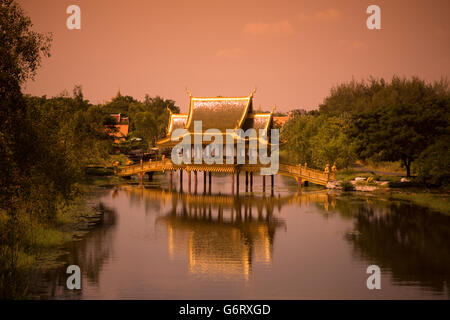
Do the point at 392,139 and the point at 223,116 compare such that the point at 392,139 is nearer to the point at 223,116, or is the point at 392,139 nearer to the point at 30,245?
the point at 223,116

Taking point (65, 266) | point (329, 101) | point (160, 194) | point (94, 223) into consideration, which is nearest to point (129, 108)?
point (329, 101)

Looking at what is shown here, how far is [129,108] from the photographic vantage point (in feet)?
381

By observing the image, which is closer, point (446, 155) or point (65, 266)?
point (65, 266)

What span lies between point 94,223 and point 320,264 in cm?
1577

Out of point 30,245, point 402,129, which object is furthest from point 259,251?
point 402,129

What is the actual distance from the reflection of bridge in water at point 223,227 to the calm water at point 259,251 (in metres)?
0.07

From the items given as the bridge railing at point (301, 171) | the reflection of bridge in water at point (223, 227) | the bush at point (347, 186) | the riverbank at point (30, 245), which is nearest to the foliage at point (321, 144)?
the bridge railing at point (301, 171)

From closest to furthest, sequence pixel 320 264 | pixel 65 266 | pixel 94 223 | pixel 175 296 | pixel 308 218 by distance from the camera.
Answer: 1. pixel 175 296
2. pixel 65 266
3. pixel 320 264
4. pixel 94 223
5. pixel 308 218

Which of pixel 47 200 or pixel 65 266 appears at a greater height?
pixel 47 200

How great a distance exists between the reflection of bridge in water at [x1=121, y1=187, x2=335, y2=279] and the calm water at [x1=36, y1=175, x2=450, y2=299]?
0.21ft

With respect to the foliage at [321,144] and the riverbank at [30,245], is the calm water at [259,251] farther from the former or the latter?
the foliage at [321,144]
